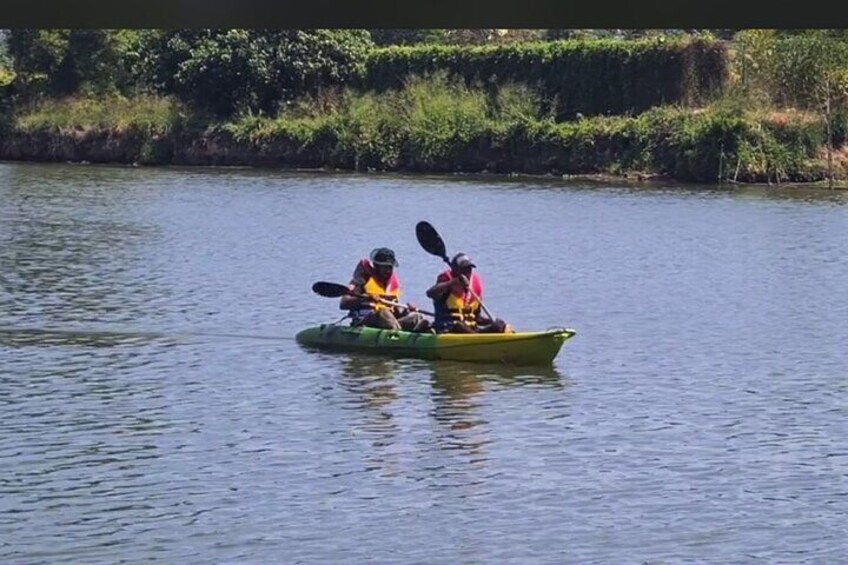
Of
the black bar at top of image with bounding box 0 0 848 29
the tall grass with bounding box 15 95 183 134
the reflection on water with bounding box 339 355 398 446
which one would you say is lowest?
the reflection on water with bounding box 339 355 398 446

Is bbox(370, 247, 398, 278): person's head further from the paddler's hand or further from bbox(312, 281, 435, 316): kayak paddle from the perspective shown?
the paddler's hand

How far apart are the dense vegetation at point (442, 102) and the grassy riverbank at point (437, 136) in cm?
5

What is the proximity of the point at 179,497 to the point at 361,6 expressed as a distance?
686 cm

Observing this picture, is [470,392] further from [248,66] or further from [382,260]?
[248,66]

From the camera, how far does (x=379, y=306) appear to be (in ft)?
67.1

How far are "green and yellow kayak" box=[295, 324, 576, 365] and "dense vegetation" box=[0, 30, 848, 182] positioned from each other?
86.2 feet

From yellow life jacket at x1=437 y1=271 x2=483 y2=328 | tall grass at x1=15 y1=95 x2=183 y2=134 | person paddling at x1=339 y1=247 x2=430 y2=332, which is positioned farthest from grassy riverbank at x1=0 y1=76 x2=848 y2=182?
yellow life jacket at x1=437 y1=271 x2=483 y2=328

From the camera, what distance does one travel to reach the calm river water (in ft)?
43.1

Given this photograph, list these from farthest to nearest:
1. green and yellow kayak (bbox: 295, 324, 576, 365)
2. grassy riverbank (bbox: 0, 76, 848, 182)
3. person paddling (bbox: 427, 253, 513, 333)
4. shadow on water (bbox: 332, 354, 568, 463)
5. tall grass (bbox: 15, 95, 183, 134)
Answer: tall grass (bbox: 15, 95, 183, 134)
grassy riverbank (bbox: 0, 76, 848, 182)
green and yellow kayak (bbox: 295, 324, 576, 365)
person paddling (bbox: 427, 253, 513, 333)
shadow on water (bbox: 332, 354, 568, 463)

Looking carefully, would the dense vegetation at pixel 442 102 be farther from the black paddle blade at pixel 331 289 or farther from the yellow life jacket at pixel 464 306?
the yellow life jacket at pixel 464 306

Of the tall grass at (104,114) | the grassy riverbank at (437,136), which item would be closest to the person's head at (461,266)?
the grassy riverbank at (437,136)

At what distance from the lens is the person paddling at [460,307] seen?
766 inches

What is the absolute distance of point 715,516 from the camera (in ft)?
44.7

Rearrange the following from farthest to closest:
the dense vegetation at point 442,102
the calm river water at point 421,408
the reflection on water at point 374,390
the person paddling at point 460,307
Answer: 1. the dense vegetation at point 442,102
2. the person paddling at point 460,307
3. the reflection on water at point 374,390
4. the calm river water at point 421,408
